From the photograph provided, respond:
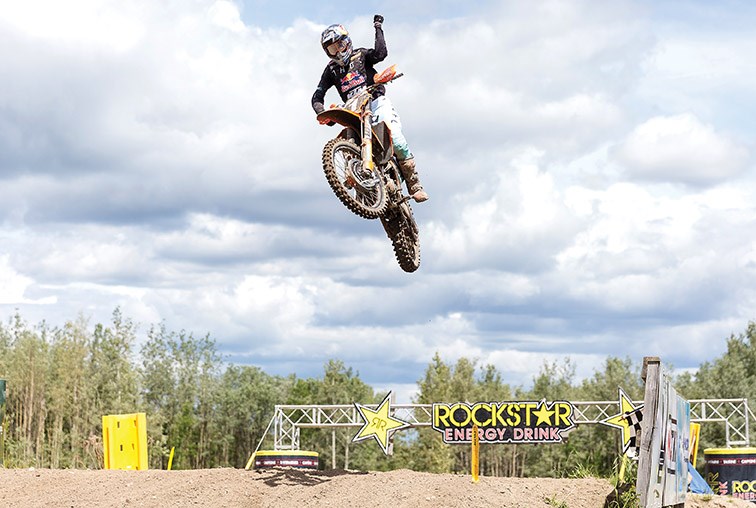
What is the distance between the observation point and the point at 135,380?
4934 centimetres

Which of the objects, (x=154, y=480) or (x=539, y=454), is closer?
(x=154, y=480)

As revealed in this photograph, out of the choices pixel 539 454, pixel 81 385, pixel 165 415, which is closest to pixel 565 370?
pixel 539 454

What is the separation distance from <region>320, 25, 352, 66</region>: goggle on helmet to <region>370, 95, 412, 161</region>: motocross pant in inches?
27.1

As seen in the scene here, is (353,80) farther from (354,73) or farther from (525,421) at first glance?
(525,421)

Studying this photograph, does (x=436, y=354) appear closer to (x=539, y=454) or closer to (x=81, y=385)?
(x=539, y=454)

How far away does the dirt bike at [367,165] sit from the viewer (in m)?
11.1

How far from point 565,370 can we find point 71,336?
3266cm

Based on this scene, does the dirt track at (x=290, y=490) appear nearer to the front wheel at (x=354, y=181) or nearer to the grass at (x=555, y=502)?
the grass at (x=555, y=502)

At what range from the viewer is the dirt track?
11141 mm

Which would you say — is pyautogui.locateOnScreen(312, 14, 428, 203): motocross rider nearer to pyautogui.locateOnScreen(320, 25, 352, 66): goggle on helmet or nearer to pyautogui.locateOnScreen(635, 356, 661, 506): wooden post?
pyautogui.locateOnScreen(320, 25, 352, 66): goggle on helmet

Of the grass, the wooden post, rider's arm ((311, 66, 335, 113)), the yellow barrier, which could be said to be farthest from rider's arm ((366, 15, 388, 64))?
the yellow barrier

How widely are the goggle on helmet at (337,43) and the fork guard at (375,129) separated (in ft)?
2.26

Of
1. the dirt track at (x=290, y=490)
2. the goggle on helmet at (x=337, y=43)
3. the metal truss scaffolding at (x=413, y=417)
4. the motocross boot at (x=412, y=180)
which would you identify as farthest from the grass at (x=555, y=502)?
the metal truss scaffolding at (x=413, y=417)

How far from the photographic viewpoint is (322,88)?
39.3ft
